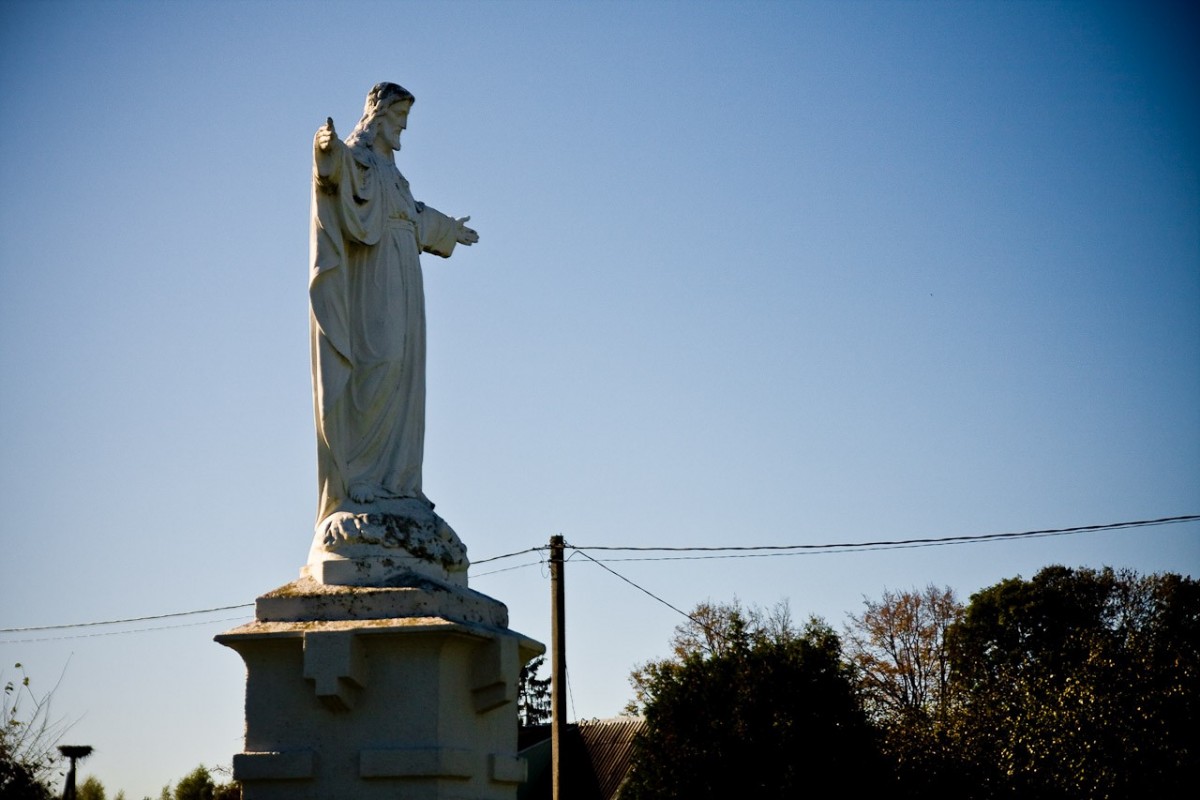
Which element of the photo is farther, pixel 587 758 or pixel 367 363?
pixel 587 758

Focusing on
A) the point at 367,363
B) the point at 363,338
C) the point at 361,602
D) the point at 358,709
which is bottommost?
the point at 358,709

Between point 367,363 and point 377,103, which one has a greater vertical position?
point 377,103

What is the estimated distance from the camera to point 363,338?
822 cm

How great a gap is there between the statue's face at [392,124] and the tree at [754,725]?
1769 cm

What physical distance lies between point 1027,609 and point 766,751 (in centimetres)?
2182

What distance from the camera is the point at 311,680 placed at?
7293 mm

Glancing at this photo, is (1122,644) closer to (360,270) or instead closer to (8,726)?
(8,726)

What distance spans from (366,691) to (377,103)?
3.50 meters

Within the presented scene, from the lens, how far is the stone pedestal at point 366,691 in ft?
23.6

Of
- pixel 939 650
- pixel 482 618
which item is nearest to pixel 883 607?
pixel 939 650

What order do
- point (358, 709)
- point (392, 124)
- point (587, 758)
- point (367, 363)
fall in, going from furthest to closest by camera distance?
point (587, 758)
point (392, 124)
point (367, 363)
point (358, 709)

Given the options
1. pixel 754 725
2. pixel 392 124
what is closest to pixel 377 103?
pixel 392 124

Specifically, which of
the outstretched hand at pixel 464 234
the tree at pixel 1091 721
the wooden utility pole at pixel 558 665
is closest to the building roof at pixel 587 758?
the tree at pixel 1091 721

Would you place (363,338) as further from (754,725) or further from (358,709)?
(754,725)
